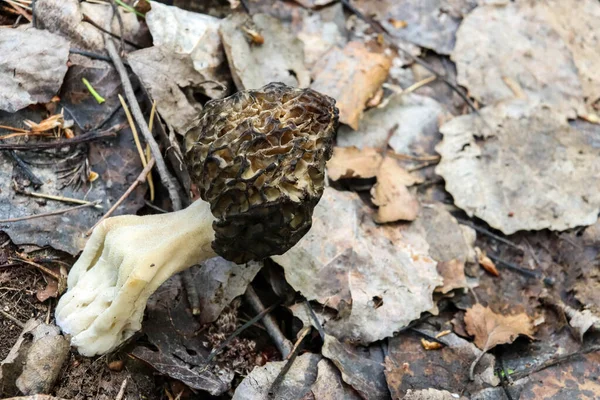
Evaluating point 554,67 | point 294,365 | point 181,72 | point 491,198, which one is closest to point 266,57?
point 181,72

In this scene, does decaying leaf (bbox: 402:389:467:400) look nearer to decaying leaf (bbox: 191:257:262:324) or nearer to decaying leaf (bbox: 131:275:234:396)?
decaying leaf (bbox: 131:275:234:396)

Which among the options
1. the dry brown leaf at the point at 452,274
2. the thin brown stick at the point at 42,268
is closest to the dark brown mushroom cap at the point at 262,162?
the thin brown stick at the point at 42,268

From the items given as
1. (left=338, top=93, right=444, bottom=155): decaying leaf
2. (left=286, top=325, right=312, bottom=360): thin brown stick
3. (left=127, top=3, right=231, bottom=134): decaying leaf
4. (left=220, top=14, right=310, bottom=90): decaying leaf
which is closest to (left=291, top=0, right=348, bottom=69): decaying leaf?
(left=220, top=14, right=310, bottom=90): decaying leaf

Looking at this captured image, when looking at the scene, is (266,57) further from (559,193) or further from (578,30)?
(578,30)

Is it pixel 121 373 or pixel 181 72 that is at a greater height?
pixel 181 72

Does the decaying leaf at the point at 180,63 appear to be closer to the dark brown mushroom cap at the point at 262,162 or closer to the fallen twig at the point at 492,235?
the dark brown mushroom cap at the point at 262,162

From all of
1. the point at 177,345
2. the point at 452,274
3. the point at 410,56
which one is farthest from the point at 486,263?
the point at 177,345
